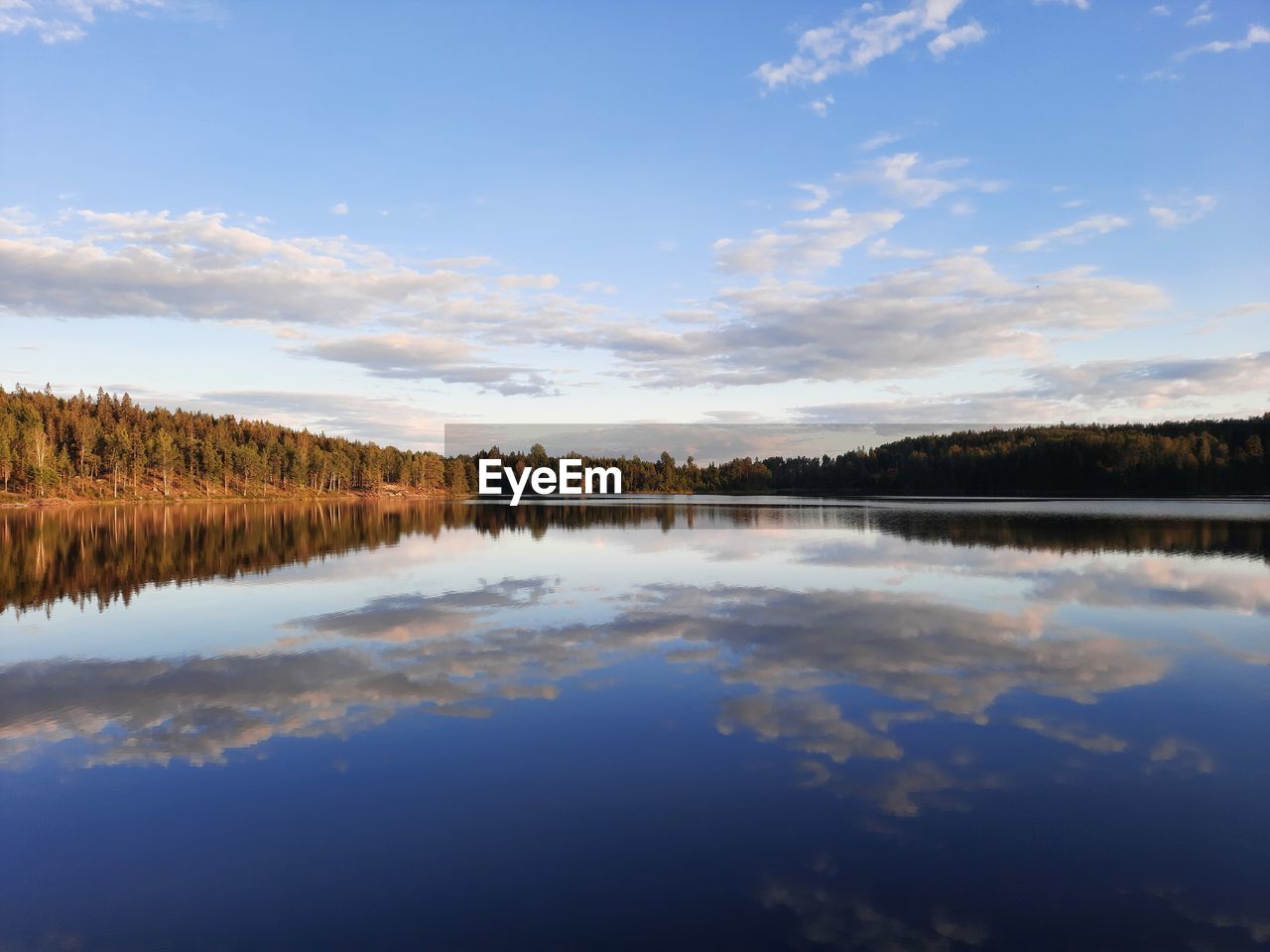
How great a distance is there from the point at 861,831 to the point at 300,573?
28809 mm

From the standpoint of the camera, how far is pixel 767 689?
550 inches

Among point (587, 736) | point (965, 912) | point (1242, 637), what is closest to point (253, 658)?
point (587, 736)

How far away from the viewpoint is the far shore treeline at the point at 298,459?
117 metres

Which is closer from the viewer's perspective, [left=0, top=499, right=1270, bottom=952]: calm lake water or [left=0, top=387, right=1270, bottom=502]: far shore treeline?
[left=0, top=499, right=1270, bottom=952]: calm lake water

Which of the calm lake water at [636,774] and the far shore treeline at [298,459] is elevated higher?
the far shore treeline at [298,459]

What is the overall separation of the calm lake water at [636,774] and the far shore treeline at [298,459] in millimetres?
114311

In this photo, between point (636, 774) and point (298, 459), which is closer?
point (636, 774)

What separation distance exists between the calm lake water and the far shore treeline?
375ft

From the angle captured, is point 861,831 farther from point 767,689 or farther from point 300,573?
point 300,573

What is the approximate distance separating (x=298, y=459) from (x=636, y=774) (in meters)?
174

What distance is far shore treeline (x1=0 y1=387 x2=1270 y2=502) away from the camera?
384 feet

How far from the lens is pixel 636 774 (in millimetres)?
10055

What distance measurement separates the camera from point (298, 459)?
166 meters

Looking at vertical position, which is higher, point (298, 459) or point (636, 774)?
point (298, 459)
